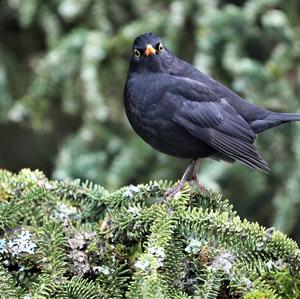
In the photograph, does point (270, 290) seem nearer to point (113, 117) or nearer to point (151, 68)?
point (151, 68)

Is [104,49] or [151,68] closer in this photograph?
[151,68]

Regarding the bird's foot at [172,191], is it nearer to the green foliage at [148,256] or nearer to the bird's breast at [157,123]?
the green foliage at [148,256]

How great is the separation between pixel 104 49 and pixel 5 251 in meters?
2.52

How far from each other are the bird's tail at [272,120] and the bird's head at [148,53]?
25.8 inches

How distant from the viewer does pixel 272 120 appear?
4.65 m

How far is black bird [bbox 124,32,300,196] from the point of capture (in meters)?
4.28

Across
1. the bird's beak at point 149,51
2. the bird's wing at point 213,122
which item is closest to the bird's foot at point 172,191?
the bird's wing at point 213,122

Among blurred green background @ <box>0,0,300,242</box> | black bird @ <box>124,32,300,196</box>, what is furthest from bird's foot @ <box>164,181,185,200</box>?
blurred green background @ <box>0,0,300,242</box>

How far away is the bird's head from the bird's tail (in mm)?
656

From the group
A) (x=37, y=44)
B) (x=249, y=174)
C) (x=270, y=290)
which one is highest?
(x=37, y=44)

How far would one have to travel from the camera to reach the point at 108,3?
18.7 ft

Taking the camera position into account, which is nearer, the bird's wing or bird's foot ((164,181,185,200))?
bird's foot ((164,181,185,200))

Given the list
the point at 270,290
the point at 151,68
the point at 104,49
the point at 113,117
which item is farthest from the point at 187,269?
the point at 113,117

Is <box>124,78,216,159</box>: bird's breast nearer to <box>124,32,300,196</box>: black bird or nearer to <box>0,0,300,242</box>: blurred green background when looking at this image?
<box>124,32,300,196</box>: black bird
